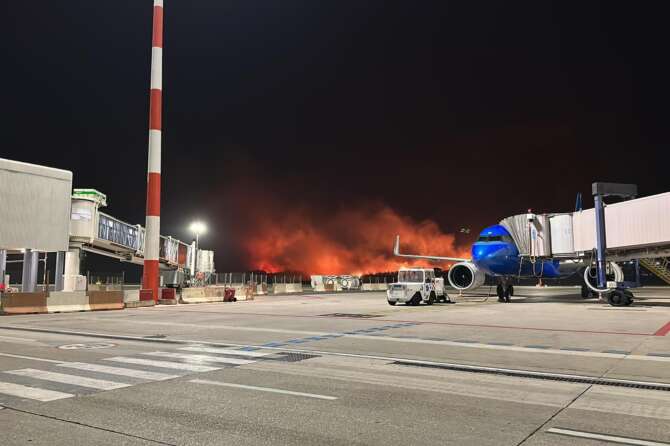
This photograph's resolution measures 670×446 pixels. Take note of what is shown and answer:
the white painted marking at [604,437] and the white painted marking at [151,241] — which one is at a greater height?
the white painted marking at [151,241]

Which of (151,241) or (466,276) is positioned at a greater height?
(151,241)

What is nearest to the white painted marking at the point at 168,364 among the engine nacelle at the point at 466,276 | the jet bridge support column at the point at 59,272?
the engine nacelle at the point at 466,276

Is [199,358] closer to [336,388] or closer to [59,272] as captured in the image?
[336,388]

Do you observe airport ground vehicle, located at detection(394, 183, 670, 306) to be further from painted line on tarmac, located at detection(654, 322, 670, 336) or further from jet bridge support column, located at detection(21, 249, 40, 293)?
jet bridge support column, located at detection(21, 249, 40, 293)

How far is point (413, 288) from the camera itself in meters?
31.8

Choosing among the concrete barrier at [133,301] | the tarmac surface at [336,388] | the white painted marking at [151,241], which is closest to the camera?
the tarmac surface at [336,388]

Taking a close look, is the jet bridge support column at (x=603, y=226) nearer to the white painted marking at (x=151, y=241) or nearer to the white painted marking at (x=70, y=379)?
the white painted marking at (x=70, y=379)

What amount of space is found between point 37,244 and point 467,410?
1431 inches

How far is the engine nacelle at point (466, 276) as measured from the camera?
37.4m

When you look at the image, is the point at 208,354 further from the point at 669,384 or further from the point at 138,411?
the point at 669,384

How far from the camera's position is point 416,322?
20.4 meters

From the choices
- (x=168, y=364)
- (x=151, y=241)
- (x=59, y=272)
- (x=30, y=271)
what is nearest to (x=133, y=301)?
(x=151, y=241)

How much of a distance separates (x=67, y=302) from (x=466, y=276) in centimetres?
2678

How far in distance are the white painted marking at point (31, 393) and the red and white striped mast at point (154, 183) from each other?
29.6 metres
